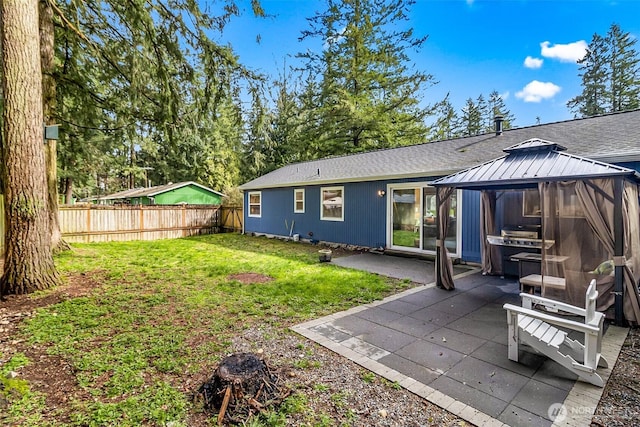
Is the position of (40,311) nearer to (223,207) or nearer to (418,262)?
A: (418,262)

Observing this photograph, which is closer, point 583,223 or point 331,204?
point 583,223

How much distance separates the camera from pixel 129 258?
849cm

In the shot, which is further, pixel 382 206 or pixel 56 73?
pixel 382 206

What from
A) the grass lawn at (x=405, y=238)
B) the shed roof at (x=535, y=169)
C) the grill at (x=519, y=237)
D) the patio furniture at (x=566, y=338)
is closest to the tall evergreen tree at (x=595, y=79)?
the grass lawn at (x=405, y=238)

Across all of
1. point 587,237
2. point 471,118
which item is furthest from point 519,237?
point 471,118

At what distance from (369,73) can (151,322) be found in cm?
1713

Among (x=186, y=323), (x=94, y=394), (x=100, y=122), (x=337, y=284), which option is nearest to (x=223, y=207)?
(x=100, y=122)

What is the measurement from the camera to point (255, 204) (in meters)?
14.5

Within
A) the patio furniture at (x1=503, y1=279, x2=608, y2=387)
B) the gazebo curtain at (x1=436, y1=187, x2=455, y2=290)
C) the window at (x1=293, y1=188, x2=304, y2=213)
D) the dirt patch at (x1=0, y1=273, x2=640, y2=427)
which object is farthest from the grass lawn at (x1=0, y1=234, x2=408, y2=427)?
the window at (x1=293, y1=188, x2=304, y2=213)

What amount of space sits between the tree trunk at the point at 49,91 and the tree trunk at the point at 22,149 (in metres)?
2.26

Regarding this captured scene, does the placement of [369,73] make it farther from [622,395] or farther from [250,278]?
[622,395]

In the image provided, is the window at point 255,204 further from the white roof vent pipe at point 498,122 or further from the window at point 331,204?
the white roof vent pipe at point 498,122

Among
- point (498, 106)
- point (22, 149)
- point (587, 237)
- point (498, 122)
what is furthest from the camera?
point (498, 106)

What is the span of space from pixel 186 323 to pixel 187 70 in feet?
20.0
